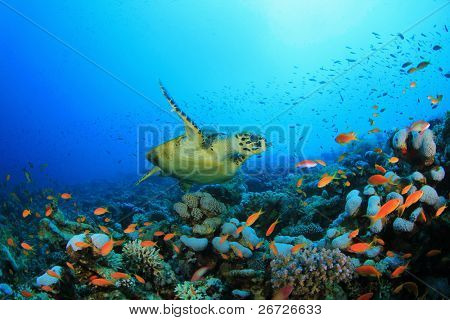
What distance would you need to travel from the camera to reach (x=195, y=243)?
12.4 ft

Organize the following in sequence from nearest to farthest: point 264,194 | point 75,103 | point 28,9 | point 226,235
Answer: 1. point 226,235
2. point 264,194
3. point 28,9
4. point 75,103

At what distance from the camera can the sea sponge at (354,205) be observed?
3.96m

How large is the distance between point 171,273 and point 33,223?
11994 millimetres

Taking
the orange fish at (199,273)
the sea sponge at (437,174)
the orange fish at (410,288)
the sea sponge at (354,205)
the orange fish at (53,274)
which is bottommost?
the orange fish at (199,273)

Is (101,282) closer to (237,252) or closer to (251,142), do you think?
(237,252)

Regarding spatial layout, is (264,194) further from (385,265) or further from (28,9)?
(28,9)

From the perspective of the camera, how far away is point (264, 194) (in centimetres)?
632

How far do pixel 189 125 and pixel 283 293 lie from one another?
140 inches

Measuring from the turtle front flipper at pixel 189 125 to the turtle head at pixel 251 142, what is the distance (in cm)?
78

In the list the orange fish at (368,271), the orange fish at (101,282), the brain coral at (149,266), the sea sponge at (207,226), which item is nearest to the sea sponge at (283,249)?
the orange fish at (368,271)

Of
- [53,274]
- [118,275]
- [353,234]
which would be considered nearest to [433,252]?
[353,234]

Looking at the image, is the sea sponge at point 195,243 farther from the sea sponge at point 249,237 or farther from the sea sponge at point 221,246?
the sea sponge at point 249,237

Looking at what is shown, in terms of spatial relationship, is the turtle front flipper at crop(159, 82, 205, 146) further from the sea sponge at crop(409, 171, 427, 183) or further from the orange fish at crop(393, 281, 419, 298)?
the orange fish at crop(393, 281, 419, 298)
